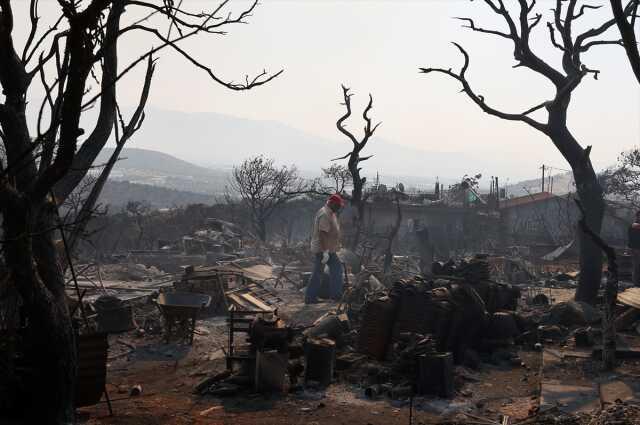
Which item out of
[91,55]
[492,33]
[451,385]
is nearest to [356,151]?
[492,33]

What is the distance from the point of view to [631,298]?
10.4 meters

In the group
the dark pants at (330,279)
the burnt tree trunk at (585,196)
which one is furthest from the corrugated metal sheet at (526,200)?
the dark pants at (330,279)

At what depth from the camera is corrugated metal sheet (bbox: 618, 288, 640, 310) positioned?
33.2ft

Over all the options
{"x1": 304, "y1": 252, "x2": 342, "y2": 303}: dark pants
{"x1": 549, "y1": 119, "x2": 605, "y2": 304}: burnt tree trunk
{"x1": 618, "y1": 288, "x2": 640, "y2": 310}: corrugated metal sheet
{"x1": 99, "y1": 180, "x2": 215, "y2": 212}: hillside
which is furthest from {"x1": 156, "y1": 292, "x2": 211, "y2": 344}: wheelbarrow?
{"x1": 99, "y1": 180, "x2": 215, "y2": 212}: hillside

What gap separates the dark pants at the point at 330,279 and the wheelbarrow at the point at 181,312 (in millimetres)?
2535

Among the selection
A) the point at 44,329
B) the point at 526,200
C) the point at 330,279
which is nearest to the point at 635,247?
the point at 330,279

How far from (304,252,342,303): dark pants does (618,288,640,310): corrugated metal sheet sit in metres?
5.09

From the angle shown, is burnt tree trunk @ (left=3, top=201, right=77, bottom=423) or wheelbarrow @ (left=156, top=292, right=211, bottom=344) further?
wheelbarrow @ (left=156, top=292, right=211, bottom=344)

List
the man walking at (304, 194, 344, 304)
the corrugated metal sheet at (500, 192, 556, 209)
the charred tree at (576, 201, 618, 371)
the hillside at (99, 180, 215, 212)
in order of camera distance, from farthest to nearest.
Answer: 1. the hillside at (99, 180, 215, 212)
2. the corrugated metal sheet at (500, 192, 556, 209)
3. the man walking at (304, 194, 344, 304)
4. the charred tree at (576, 201, 618, 371)

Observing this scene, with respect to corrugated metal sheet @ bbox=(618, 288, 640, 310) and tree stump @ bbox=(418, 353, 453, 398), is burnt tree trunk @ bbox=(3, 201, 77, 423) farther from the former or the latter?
corrugated metal sheet @ bbox=(618, 288, 640, 310)

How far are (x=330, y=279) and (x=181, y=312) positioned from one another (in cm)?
371

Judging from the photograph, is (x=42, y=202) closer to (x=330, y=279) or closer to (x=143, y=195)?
(x=330, y=279)

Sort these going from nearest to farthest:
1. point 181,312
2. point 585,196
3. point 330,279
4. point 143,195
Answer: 1. point 181,312
2. point 585,196
3. point 330,279
4. point 143,195

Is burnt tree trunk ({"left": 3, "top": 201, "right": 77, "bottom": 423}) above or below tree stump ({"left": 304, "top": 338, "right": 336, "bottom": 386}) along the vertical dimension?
above
